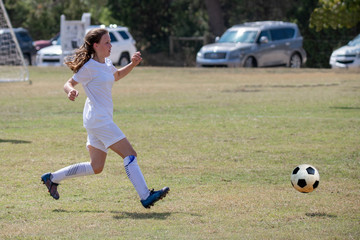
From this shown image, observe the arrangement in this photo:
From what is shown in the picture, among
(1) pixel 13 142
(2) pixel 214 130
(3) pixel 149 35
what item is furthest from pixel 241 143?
(3) pixel 149 35

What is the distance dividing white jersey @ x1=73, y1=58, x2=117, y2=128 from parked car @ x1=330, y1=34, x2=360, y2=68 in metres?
24.9

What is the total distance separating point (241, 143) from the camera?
38.8ft

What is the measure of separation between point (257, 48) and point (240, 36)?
107 centimetres

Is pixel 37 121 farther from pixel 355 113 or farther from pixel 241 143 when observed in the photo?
pixel 355 113

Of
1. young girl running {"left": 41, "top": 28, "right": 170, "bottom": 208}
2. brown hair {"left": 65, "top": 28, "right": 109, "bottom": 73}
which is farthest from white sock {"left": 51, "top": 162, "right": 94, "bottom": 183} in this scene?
brown hair {"left": 65, "top": 28, "right": 109, "bottom": 73}

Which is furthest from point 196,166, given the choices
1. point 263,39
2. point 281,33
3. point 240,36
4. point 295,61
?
point 295,61

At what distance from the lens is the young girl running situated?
700 centimetres

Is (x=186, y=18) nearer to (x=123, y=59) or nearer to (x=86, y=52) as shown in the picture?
(x=123, y=59)

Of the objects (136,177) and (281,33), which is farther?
(281,33)

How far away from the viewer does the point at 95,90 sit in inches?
281

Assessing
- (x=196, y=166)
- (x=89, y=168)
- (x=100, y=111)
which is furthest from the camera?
(x=196, y=166)

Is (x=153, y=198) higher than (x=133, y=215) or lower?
higher

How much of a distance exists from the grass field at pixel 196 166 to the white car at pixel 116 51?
14.3m

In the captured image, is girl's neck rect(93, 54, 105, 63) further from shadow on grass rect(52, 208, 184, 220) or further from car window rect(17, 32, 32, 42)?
car window rect(17, 32, 32, 42)
